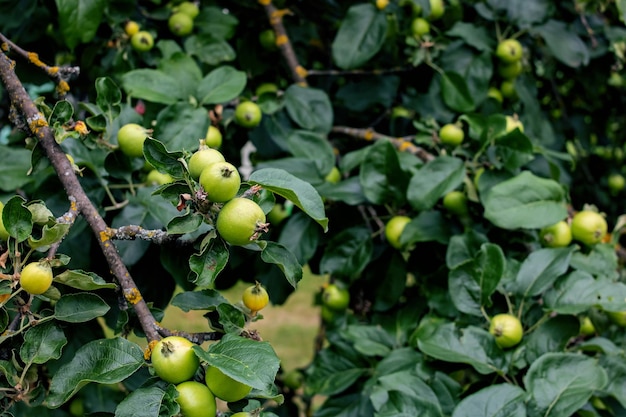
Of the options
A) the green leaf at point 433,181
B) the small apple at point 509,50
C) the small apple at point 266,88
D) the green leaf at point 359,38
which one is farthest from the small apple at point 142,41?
the small apple at point 509,50

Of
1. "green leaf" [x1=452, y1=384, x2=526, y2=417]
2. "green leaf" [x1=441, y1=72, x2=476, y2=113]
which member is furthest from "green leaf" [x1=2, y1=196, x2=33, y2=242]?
"green leaf" [x1=441, y1=72, x2=476, y2=113]

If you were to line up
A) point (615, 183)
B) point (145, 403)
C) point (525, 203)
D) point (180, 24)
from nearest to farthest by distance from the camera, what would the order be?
1. point (145, 403)
2. point (525, 203)
3. point (180, 24)
4. point (615, 183)

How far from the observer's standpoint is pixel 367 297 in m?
1.74

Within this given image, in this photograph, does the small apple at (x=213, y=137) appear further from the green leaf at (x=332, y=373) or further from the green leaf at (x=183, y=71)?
the green leaf at (x=332, y=373)

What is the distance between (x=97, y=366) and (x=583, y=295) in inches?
35.9

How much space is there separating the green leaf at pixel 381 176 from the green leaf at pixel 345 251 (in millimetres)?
103

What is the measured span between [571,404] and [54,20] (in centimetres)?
150

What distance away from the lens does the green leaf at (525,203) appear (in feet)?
4.65

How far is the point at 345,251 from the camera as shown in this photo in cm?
160

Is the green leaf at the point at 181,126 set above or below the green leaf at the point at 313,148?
above

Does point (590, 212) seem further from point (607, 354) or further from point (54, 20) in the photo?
point (54, 20)

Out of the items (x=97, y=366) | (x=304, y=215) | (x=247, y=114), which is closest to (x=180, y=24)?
(x=247, y=114)

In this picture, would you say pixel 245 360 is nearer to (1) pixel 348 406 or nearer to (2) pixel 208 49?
(1) pixel 348 406

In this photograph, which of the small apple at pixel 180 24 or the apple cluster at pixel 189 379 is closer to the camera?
the apple cluster at pixel 189 379
